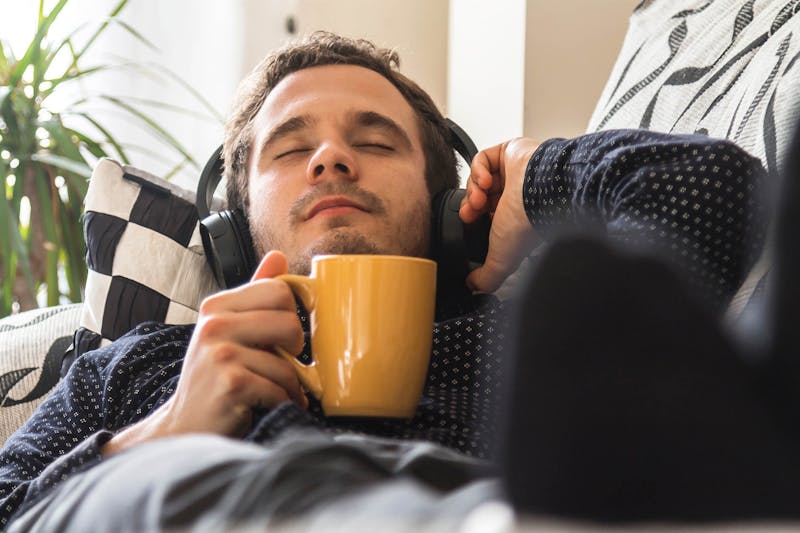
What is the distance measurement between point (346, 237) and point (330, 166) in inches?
3.8

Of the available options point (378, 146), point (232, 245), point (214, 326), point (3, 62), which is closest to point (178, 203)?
point (232, 245)

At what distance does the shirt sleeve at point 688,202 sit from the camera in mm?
771

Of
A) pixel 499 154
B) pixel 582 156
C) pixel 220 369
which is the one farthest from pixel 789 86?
pixel 220 369

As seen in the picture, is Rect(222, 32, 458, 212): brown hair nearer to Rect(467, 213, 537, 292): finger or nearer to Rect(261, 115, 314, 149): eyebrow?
Rect(261, 115, 314, 149): eyebrow

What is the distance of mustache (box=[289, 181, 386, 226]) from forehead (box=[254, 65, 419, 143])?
13 cm

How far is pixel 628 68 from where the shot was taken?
4.61ft

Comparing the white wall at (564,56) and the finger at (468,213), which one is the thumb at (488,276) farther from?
the white wall at (564,56)

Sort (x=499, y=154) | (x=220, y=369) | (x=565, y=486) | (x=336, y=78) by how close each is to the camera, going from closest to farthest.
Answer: (x=565, y=486) < (x=220, y=369) < (x=499, y=154) < (x=336, y=78)

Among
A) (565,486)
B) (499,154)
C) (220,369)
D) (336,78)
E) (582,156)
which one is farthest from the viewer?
(336,78)

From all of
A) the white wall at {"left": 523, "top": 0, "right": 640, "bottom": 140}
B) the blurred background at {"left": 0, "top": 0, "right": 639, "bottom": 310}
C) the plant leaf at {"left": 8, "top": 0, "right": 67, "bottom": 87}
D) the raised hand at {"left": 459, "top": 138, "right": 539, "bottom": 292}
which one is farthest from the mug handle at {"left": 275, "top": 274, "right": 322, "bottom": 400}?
the plant leaf at {"left": 8, "top": 0, "right": 67, "bottom": 87}

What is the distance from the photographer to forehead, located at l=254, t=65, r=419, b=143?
50.4 inches

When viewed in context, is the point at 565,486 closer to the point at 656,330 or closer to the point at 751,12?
the point at 656,330

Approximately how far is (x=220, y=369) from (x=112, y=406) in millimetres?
319

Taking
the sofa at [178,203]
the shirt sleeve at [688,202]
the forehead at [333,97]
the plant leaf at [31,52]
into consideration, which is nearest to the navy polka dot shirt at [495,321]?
the shirt sleeve at [688,202]
